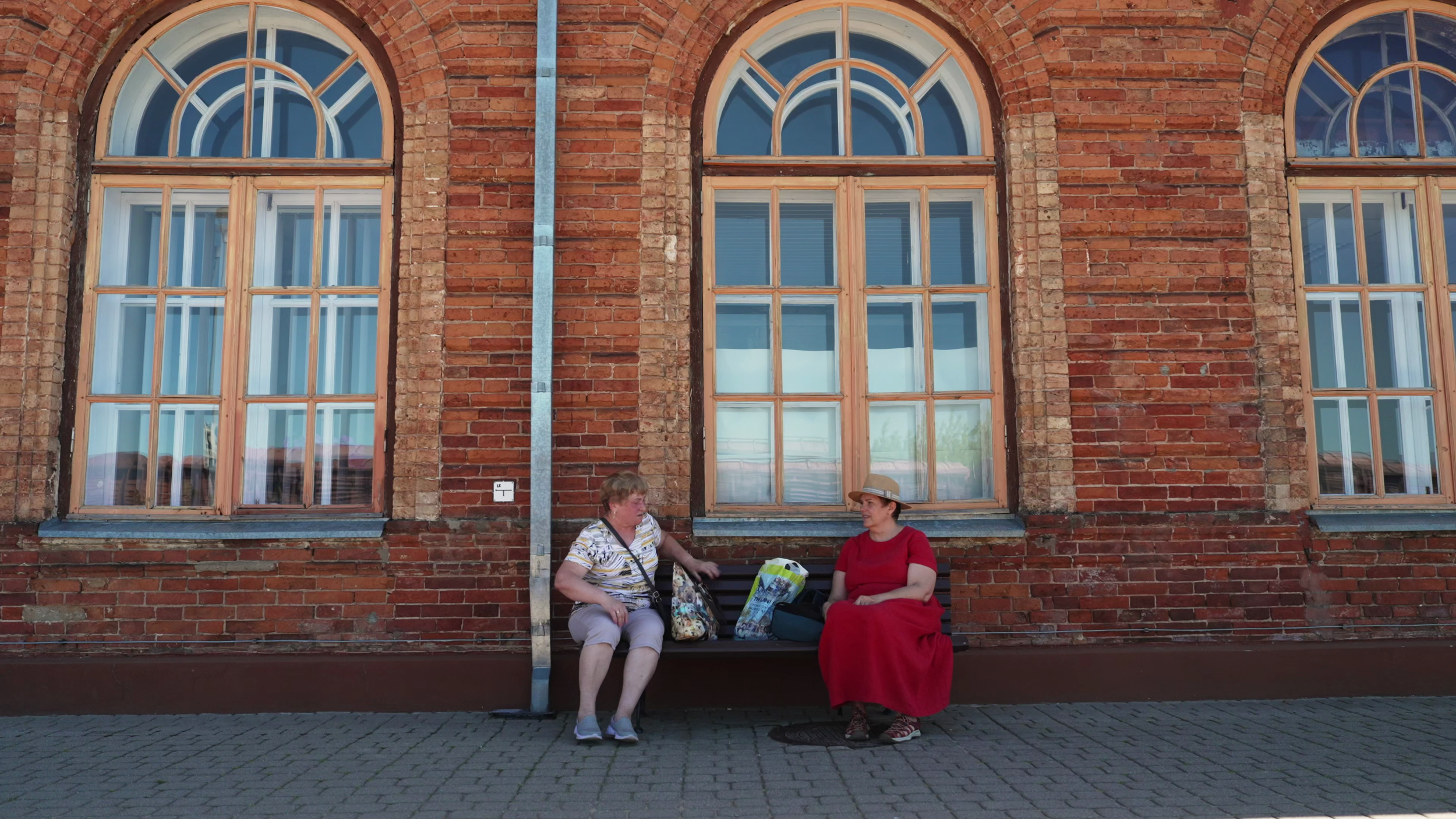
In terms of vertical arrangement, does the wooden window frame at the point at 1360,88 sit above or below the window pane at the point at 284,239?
above

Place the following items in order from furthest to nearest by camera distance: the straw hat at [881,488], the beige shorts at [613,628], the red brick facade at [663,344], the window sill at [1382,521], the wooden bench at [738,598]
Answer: the window sill at [1382,521] < the red brick facade at [663,344] < the straw hat at [881,488] < the wooden bench at [738,598] < the beige shorts at [613,628]

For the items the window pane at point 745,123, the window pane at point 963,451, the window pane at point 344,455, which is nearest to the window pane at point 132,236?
the window pane at point 344,455

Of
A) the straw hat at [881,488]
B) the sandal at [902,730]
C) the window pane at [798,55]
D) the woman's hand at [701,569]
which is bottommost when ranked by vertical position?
the sandal at [902,730]

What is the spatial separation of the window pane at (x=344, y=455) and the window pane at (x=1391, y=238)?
19.4 feet

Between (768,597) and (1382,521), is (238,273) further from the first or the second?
(1382,521)

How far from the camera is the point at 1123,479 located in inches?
214

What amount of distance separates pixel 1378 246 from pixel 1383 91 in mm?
942

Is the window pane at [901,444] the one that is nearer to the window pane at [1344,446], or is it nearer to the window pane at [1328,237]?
the window pane at [1344,446]

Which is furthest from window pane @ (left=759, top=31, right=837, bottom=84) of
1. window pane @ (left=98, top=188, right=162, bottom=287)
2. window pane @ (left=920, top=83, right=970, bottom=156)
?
window pane @ (left=98, top=188, right=162, bottom=287)

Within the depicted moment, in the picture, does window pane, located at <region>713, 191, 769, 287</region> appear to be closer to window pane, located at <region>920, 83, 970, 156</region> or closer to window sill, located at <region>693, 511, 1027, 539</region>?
window pane, located at <region>920, 83, 970, 156</region>

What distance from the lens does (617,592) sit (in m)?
4.80

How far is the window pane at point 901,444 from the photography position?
5.64 meters

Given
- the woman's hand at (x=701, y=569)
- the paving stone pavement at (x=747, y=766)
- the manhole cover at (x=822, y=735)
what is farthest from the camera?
the woman's hand at (x=701, y=569)

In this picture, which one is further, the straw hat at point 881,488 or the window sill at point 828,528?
the window sill at point 828,528
